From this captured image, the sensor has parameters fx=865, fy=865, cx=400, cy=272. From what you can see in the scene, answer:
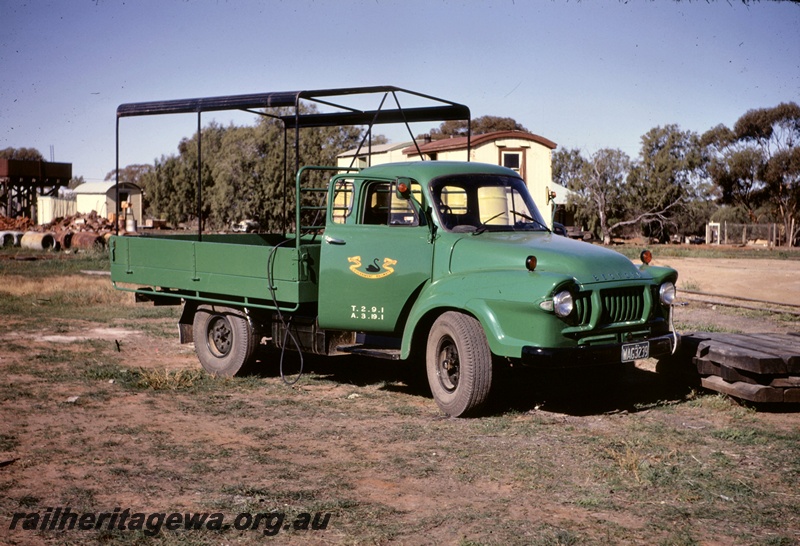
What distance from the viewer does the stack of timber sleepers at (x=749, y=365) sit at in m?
7.48

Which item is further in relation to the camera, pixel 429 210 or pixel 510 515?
pixel 429 210

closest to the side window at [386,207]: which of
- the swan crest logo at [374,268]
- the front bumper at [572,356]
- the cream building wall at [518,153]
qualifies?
the swan crest logo at [374,268]

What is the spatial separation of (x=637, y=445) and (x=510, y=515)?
1920mm

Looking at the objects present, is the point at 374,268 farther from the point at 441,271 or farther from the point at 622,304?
the point at 622,304

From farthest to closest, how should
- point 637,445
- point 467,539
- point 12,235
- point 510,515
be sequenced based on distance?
point 12,235
point 637,445
point 510,515
point 467,539

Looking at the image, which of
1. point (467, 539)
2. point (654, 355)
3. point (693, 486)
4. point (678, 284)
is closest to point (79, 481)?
point (467, 539)

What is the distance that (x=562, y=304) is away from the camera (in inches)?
278

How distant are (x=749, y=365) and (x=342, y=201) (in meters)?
4.34

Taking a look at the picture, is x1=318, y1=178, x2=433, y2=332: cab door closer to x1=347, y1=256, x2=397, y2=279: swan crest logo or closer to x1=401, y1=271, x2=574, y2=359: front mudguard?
x1=347, y1=256, x2=397, y2=279: swan crest logo

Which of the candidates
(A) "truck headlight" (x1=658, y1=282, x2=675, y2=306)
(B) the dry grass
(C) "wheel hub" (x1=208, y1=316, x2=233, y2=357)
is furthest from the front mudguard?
(B) the dry grass

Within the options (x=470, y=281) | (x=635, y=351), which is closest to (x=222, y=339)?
(x=470, y=281)

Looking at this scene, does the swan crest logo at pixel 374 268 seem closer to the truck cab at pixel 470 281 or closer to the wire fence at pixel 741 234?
the truck cab at pixel 470 281

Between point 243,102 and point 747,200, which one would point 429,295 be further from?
point 747,200

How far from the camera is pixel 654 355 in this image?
302 inches
